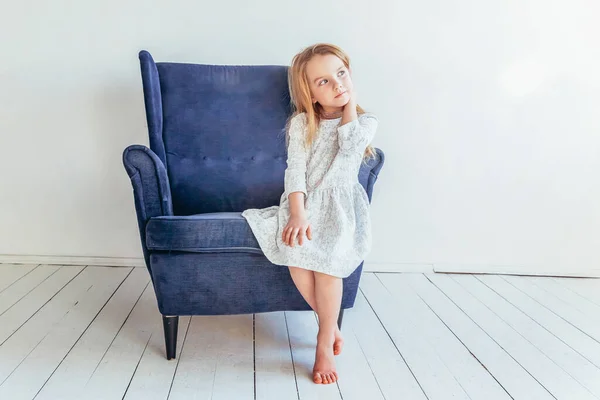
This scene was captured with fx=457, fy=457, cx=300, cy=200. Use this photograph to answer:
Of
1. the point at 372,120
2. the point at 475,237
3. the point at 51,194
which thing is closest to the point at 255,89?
the point at 372,120

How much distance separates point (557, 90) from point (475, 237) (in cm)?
73

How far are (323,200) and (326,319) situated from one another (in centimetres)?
34

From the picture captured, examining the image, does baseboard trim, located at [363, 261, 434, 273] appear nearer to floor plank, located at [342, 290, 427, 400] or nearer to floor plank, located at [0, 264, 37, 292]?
floor plank, located at [342, 290, 427, 400]

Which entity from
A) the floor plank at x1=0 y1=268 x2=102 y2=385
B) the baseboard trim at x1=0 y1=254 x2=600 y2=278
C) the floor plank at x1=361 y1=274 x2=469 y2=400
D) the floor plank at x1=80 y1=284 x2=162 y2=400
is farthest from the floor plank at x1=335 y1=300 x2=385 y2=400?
the floor plank at x1=0 y1=268 x2=102 y2=385

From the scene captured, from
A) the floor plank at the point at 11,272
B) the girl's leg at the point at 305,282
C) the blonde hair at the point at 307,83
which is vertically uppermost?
the blonde hair at the point at 307,83

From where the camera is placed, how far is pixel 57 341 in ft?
4.64

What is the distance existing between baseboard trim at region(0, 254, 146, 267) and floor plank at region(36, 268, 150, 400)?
19 cm

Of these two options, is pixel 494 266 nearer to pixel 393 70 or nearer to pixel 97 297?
pixel 393 70

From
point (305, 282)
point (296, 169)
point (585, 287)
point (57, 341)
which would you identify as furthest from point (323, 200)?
point (585, 287)

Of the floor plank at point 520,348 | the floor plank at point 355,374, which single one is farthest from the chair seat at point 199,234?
the floor plank at point 520,348

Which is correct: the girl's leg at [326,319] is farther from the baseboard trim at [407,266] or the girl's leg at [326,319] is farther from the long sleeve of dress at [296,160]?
the baseboard trim at [407,266]

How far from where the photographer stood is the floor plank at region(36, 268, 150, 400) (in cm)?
118

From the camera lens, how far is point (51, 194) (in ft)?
6.60

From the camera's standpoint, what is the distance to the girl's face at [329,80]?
4.41 feet
